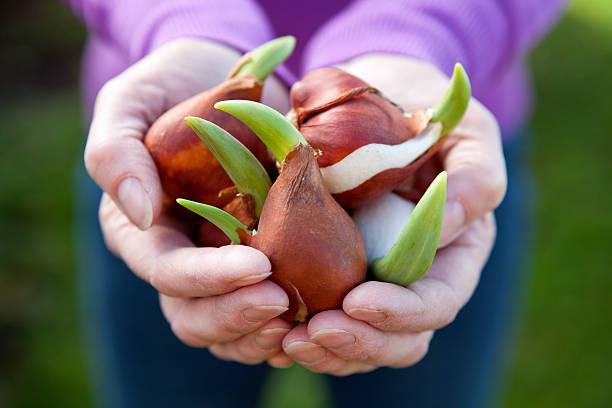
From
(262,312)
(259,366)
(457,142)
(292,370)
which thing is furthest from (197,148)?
(292,370)

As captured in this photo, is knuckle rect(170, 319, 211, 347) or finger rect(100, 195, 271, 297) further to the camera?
knuckle rect(170, 319, 211, 347)

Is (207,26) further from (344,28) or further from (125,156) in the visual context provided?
(125,156)

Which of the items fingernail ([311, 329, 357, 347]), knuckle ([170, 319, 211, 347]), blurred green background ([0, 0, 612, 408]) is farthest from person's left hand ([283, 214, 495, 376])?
blurred green background ([0, 0, 612, 408])

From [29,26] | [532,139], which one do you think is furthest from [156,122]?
[29,26]

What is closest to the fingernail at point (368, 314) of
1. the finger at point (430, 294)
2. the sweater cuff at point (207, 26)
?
the finger at point (430, 294)

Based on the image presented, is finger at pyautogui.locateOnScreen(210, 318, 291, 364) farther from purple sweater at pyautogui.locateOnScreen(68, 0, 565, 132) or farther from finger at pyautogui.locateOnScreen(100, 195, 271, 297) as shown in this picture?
purple sweater at pyautogui.locateOnScreen(68, 0, 565, 132)

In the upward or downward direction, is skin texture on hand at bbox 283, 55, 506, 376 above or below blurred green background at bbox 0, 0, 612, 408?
above

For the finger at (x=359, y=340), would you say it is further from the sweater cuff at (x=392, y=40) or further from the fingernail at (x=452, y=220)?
the sweater cuff at (x=392, y=40)

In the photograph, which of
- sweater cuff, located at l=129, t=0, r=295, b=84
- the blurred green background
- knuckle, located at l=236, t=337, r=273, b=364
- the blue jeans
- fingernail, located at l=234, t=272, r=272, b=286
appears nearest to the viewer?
fingernail, located at l=234, t=272, r=272, b=286

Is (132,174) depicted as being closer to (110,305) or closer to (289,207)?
(289,207)
